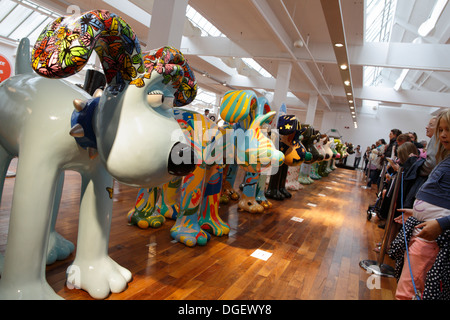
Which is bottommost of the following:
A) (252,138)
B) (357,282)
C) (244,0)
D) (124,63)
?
(357,282)

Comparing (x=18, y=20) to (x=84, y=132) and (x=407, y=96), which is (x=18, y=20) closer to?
(x=84, y=132)

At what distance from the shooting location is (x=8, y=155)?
4.83 ft

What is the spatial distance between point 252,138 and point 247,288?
47.5 inches

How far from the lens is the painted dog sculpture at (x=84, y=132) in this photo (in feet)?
3.27

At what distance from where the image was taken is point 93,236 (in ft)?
4.79

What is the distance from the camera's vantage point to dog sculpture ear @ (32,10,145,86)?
902 millimetres

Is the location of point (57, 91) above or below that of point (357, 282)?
above

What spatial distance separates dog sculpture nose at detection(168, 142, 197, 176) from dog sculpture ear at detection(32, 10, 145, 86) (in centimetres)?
40

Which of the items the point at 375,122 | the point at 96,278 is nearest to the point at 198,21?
the point at 96,278

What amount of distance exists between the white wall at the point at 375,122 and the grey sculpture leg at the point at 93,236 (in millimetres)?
18160

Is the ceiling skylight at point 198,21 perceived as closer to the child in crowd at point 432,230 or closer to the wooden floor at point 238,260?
the wooden floor at point 238,260

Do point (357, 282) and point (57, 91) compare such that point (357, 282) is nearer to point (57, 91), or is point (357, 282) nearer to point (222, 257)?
point (222, 257)

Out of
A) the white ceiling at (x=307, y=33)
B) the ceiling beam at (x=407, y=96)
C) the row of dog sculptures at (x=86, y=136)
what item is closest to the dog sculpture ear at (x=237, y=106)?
the row of dog sculptures at (x=86, y=136)
